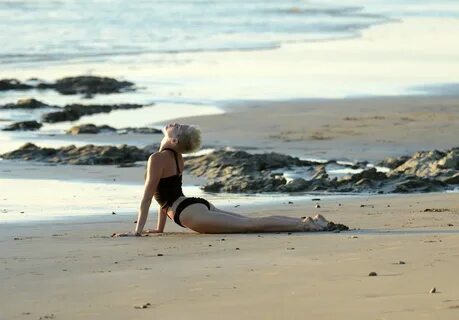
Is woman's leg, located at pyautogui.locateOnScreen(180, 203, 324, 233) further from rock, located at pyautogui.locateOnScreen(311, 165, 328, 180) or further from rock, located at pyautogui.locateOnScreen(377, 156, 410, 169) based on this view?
rock, located at pyautogui.locateOnScreen(377, 156, 410, 169)

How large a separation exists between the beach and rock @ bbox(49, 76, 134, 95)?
0.07 meters

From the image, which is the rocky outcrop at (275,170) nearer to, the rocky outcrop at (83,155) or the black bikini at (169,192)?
the rocky outcrop at (83,155)

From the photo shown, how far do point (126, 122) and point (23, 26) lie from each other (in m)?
28.1

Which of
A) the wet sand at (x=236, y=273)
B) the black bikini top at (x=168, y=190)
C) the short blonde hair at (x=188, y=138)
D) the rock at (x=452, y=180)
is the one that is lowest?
the rock at (x=452, y=180)

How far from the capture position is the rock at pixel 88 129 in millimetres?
20422

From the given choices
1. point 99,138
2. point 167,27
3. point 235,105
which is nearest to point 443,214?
point 99,138

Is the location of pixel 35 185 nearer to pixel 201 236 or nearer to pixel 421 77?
pixel 201 236

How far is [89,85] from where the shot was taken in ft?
93.7

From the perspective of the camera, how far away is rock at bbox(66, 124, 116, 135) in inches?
804

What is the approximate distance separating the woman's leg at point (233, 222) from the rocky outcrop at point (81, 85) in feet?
57.6

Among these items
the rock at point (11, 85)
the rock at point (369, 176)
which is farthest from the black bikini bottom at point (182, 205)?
the rock at point (11, 85)

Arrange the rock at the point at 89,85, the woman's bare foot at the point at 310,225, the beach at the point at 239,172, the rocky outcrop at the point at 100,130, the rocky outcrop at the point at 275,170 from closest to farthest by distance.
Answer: the beach at the point at 239,172 < the woman's bare foot at the point at 310,225 < the rocky outcrop at the point at 275,170 < the rocky outcrop at the point at 100,130 < the rock at the point at 89,85

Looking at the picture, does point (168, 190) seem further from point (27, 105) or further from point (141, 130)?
point (27, 105)

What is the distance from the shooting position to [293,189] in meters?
14.1
